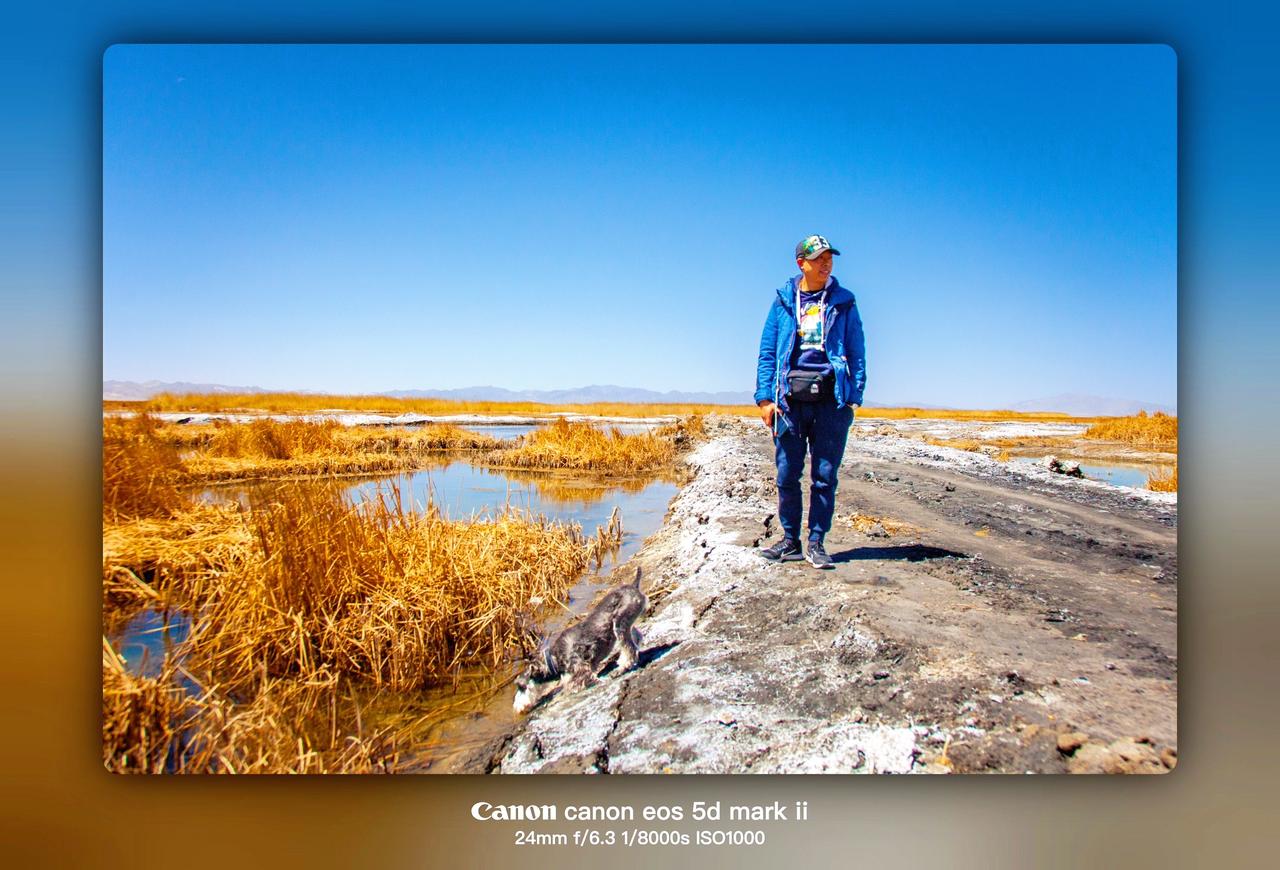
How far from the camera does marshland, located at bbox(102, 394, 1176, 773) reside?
2619mm

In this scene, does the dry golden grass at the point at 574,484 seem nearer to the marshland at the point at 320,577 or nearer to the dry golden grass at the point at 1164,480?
the marshland at the point at 320,577

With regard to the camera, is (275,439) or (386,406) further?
(386,406)

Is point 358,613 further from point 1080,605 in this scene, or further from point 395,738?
point 1080,605

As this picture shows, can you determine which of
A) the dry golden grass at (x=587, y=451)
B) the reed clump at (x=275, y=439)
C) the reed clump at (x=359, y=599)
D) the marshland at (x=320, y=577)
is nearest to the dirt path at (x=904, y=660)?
the marshland at (x=320, y=577)

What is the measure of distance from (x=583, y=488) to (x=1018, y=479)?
3.16m

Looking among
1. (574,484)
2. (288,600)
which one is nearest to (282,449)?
(288,600)

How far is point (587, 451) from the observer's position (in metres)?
5.56

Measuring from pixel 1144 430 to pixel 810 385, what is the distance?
1489 mm

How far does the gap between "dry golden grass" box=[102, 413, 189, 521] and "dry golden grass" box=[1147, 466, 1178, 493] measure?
4104mm

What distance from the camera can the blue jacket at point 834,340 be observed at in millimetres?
2900

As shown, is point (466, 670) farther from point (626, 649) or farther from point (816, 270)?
point (816, 270)

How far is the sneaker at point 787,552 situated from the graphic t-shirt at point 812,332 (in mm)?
793

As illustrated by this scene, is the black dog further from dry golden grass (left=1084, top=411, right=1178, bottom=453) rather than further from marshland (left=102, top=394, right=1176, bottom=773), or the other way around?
dry golden grass (left=1084, top=411, right=1178, bottom=453)

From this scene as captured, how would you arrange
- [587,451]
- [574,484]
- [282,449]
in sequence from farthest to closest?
[574,484]
[587,451]
[282,449]
